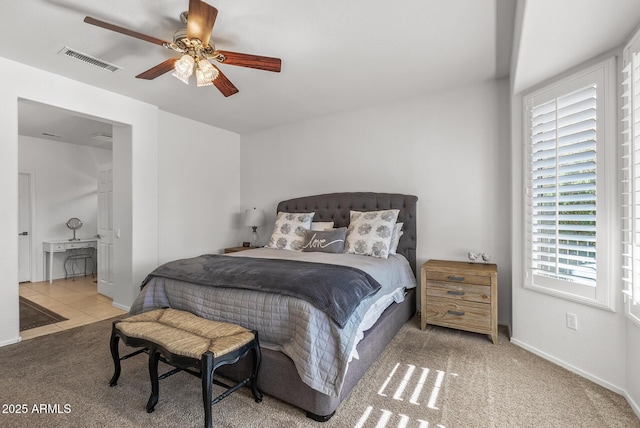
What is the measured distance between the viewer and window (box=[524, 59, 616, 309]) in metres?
2.08

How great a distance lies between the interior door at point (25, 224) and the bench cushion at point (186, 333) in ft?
17.0

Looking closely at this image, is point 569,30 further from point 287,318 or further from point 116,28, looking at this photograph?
point 116,28

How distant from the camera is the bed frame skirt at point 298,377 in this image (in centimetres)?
174

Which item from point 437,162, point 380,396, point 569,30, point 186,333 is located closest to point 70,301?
point 186,333

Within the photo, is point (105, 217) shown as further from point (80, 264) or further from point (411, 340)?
point (411, 340)

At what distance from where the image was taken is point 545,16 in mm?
1750

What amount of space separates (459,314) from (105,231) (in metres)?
4.87

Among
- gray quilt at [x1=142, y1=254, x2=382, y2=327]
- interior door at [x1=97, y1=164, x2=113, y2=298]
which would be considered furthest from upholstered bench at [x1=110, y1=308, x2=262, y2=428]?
interior door at [x1=97, y1=164, x2=113, y2=298]

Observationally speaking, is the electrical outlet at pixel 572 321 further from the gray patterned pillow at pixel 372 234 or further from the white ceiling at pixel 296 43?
the white ceiling at pixel 296 43

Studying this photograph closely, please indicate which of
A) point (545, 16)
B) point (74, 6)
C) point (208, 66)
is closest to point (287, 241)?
point (208, 66)

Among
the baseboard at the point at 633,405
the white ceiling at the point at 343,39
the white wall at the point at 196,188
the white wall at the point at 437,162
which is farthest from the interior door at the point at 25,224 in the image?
the baseboard at the point at 633,405

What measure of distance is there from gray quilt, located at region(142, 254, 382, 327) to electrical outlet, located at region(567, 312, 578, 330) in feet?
4.83

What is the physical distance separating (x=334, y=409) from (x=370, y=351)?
56 centimetres

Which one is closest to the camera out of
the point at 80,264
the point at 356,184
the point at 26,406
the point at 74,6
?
the point at 26,406
